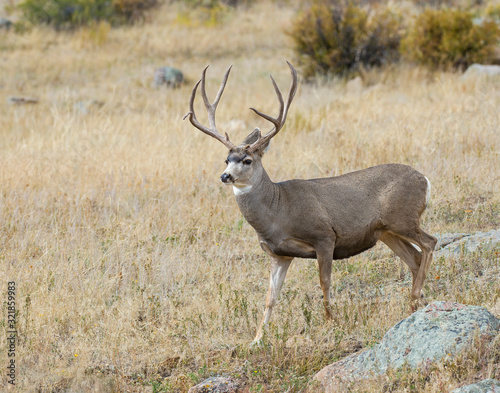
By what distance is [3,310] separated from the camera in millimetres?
5609

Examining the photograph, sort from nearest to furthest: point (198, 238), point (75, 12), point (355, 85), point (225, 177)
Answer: point (225, 177), point (198, 238), point (355, 85), point (75, 12)

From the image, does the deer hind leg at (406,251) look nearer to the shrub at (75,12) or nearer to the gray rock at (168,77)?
the gray rock at (168,77)

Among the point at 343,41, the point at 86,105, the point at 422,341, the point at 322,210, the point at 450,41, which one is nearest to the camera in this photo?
the point at 422,341

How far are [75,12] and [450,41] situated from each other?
12.7m

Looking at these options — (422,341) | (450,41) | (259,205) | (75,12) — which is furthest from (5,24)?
(422,341)

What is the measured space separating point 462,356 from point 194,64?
15874mm

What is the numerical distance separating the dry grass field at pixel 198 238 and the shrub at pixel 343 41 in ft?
3.99

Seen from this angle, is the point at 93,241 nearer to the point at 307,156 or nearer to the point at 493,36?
the point at 307,156

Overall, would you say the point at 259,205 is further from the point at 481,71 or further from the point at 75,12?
the point at 75,12

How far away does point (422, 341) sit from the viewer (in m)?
4.20

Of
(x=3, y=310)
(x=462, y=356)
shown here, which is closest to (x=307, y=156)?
(x=3, y=310)

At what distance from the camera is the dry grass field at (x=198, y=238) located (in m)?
4.96

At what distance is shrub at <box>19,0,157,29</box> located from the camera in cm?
2209

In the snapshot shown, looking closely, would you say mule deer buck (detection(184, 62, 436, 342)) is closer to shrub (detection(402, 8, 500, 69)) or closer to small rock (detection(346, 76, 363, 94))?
small rock (detection(346, 76, 363, 94))
